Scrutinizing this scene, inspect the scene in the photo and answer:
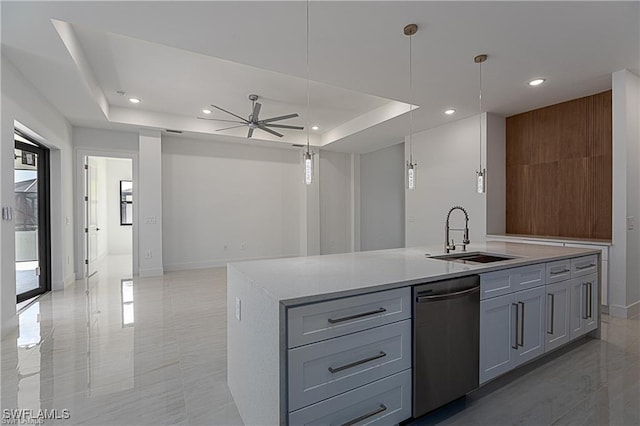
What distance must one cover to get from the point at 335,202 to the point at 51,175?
558 centimetres

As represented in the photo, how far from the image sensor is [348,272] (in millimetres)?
1841

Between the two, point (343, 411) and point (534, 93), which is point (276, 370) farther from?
point (534, 93)

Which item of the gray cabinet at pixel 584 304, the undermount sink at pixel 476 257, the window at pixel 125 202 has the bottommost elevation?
the gray cabinet at pixel 584 304

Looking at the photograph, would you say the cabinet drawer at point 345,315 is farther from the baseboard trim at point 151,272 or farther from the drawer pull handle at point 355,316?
the baseboard trim at point 151,272

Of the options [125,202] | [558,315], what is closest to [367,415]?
[558,315]

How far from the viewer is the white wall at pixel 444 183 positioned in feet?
16.0

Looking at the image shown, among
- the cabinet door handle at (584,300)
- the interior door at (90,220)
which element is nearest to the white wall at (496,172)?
the cabinet door handle at (584,300)

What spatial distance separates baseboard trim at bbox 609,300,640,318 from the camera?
11.2 feet

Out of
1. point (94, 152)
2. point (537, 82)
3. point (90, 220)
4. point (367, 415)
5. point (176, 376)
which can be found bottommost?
point (176, 376)

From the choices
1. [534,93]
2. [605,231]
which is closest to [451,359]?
[605,231]

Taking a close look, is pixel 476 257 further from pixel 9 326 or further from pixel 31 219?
pixel 31 219

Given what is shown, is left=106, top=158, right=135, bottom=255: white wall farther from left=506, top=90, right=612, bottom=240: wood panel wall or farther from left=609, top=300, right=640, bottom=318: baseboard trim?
left=609, top=300, right=640, bottom=318: baseboard trim

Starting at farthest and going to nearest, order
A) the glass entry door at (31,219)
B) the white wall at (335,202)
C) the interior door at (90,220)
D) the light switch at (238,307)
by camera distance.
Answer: the white wall at (335,202)
the interior door at (90,220)
the glass entry door at (31,219)
the light switch at (238,307)

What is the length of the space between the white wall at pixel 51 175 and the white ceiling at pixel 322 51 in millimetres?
220
